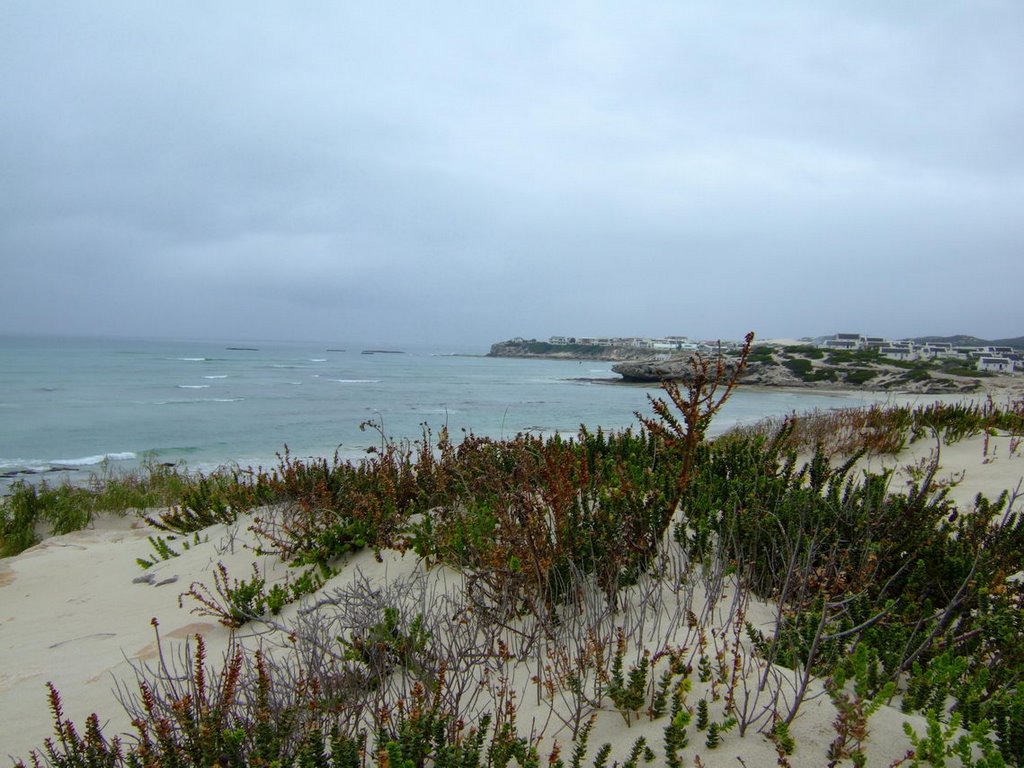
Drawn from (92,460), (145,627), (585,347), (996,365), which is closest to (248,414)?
(92,460)

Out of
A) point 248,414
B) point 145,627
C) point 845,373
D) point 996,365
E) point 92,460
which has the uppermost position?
point 996,365

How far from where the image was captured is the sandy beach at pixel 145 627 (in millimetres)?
1994

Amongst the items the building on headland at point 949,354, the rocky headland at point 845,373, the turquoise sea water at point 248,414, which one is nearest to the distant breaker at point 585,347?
the building on headland at point 949,354

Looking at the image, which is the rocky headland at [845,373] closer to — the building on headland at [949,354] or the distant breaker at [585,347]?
the building on headland at [949,354]

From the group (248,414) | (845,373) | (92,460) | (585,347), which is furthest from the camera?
(585,347)

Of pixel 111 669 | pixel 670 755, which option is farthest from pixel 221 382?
pixel 670 755

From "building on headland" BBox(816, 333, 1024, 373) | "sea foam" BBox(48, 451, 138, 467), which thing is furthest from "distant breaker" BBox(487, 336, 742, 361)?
"sea foam" BBox(48, 451, 138, 467)

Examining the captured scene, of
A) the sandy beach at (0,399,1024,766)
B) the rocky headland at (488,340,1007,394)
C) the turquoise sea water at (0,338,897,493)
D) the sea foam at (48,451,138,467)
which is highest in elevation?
the rocky headland at (488,340,1007,394)

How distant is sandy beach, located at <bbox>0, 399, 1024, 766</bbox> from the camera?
6.54ft

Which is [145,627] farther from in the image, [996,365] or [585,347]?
[585,347]

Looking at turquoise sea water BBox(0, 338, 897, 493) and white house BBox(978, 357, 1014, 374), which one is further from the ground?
white house BBox(978, 357, 1014, 374)

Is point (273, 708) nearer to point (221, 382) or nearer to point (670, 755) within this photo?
point (670, 755)

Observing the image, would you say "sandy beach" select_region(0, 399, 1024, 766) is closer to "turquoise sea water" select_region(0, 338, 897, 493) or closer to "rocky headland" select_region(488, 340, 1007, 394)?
"turquoise sea water" select_region(0, 338, 897, 493)

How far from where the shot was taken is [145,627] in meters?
3.97
